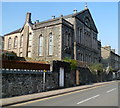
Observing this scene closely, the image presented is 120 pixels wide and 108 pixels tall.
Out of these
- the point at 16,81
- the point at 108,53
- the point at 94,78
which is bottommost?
the point at 94,78

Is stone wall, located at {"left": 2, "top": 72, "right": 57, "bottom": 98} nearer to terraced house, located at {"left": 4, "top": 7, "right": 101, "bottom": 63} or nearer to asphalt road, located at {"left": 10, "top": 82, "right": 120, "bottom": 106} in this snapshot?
asphalt road, located at {"left": 10, "top": 82, "right": 120, "bottom": 106}

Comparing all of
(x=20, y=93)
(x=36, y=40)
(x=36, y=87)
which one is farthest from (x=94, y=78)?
(x=20, y=93)

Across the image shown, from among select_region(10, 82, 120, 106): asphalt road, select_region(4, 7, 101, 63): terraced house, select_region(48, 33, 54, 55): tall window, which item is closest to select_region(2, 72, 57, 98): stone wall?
select_region(10, 82, 120, 106): asphalt road

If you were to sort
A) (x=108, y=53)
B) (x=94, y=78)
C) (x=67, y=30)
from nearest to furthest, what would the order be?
(x=67, y=30), (x=94, y=78), (x=108, y=53)

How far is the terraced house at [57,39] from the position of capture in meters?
26.9

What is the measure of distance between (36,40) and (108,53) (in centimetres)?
3051

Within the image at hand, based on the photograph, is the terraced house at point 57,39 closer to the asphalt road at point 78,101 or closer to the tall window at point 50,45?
the tall window at point 50,45

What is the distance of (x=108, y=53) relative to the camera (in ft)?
173

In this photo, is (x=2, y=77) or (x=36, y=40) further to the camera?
(x=36, y=40)

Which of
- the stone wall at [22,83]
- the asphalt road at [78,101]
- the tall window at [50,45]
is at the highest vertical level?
the tall window at [50,45]

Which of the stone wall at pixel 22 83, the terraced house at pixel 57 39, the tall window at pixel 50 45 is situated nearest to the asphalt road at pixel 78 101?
the stone wall at pixel 22 83

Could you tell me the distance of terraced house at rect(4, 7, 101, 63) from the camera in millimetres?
26938

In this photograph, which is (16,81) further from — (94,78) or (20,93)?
(94,78)

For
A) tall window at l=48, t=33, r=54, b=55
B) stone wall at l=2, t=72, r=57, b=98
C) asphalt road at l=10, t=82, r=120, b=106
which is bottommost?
asphalt road at l=10, t=82, r=120, b=106
